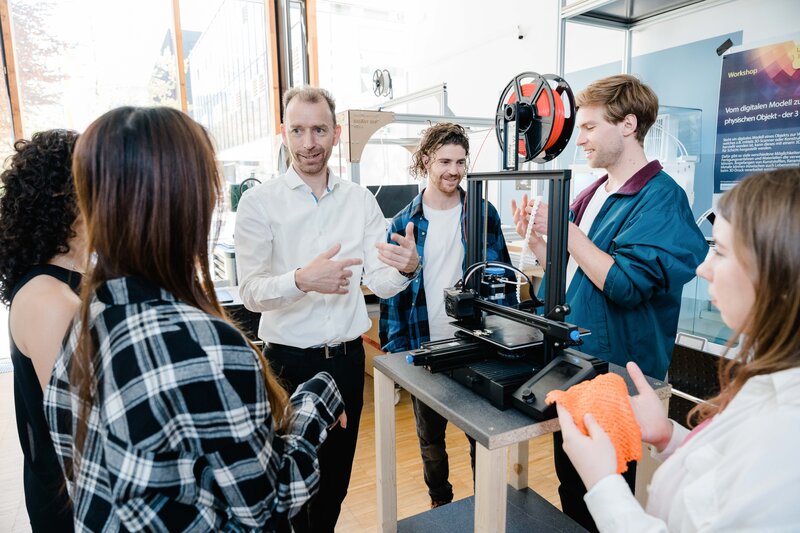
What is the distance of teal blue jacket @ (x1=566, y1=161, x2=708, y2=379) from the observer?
125cm

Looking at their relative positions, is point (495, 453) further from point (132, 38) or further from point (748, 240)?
point (132, 38)

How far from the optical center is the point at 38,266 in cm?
93

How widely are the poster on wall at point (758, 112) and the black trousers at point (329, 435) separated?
1.65 meters

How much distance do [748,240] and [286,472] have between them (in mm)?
720

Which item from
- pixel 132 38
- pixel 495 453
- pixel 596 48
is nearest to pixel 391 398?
pixel 495 453

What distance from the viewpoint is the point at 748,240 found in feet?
2.06

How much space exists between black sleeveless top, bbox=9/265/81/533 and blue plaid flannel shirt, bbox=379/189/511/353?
1111 mm

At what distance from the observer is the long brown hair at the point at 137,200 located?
687 mm

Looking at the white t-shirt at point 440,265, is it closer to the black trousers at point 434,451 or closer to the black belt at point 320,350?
the black trousers at point 434,451

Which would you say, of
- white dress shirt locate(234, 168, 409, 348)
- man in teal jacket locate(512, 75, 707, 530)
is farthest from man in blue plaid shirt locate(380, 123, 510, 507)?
man in teal jacket locate(512, 75, 707, 530)

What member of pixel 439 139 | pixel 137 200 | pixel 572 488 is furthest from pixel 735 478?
pixel 439 139

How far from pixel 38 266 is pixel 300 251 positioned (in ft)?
2.52

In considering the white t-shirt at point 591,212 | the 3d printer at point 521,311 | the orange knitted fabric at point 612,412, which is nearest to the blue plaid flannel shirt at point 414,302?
the white t-shirt at point 591,212

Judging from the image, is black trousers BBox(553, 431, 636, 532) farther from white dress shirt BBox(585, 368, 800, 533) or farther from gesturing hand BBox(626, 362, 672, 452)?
white dress shirt BBox(585, 368, 800, 533)
